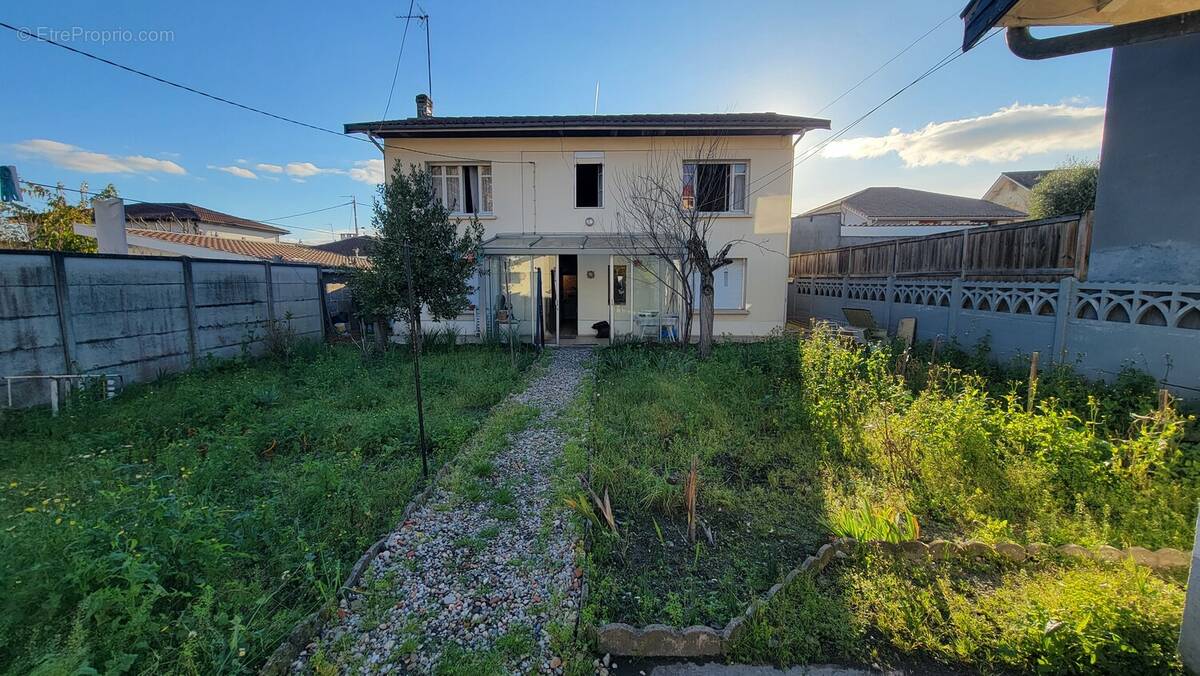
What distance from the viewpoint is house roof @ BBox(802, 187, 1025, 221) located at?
1054 inches

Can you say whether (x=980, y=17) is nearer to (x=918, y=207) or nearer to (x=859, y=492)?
(x=859, y=492)

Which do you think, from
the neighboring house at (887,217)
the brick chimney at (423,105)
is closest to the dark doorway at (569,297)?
the brick chimney at (423,105)

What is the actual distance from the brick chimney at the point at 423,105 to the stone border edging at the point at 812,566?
14.2 meters

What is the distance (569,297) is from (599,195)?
11.1 feet

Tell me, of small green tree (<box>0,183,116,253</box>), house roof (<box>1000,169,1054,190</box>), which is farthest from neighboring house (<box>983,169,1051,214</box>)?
small green tree (<box>0,183,116,253</box>)

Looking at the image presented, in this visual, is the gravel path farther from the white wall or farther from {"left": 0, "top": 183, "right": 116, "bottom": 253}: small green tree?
{"left": 0, "top": 183, "right": 116, "bottom": 253}: small green tree

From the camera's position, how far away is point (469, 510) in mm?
3807

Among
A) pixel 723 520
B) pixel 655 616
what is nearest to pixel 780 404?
pixel 723 520

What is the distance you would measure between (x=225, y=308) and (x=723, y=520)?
9824 millimetres

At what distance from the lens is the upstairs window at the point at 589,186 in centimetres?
1198

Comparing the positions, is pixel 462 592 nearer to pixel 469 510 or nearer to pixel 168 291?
pixel 469 510

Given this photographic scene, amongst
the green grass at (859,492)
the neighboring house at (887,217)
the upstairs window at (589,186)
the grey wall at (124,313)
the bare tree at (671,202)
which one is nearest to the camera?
the green grass at (859,492)

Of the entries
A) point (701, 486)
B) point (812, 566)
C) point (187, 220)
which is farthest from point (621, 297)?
point (187, 220)

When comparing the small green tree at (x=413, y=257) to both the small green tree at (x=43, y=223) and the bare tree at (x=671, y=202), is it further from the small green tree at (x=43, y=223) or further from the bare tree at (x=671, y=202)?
the small green tree at (x=43, y=223)
